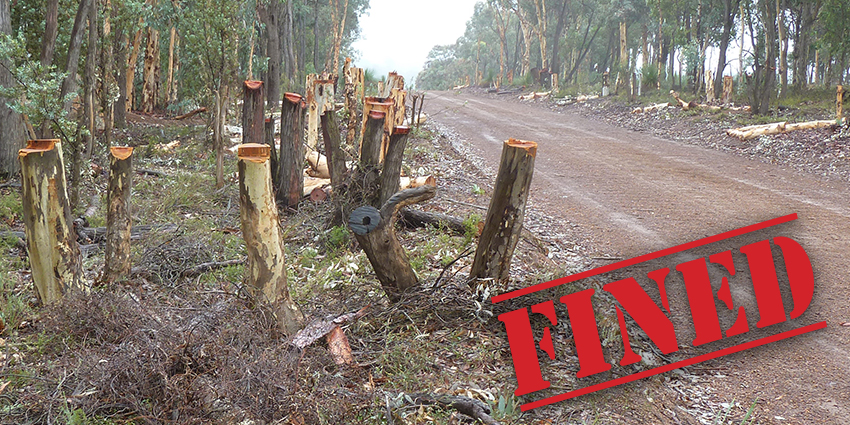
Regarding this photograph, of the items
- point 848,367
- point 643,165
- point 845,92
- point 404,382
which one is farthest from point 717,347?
point 845,92

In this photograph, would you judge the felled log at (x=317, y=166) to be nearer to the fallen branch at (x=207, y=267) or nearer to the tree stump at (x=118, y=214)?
the fallen branch at (x=207, y=267)

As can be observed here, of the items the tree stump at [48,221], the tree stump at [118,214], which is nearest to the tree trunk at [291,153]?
the tree stump at [118,214]

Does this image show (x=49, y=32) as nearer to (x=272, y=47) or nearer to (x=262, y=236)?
(x=262, y=236)

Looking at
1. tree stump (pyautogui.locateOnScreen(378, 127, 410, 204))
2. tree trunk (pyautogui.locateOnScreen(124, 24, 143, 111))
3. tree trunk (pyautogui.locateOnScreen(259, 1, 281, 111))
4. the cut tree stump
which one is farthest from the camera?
tree trunk (pyautogui.locateOnScreen(124, 24, 143, 111))

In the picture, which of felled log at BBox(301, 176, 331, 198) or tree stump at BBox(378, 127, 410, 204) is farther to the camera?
felled log at BBox(301, 176, 331, 198)

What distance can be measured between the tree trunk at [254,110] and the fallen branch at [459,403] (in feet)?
16.3

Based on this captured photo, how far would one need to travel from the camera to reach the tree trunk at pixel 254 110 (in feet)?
24.2

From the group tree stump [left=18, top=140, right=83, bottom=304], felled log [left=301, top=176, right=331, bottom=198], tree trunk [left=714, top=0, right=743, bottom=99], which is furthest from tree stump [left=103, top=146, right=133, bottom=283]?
tree trunk [left=714, top=0, right=743, bottom=99]

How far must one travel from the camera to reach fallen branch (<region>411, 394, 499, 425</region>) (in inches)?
127

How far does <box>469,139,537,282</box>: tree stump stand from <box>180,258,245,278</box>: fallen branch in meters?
2.29

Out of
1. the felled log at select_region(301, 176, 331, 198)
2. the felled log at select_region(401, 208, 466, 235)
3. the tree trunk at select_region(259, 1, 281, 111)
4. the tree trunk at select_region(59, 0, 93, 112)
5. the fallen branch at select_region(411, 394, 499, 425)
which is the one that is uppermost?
the tree trunk at select_region(259, 1, 281, 111)

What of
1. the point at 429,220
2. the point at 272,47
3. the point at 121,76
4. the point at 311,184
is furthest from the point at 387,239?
the point at 272,47

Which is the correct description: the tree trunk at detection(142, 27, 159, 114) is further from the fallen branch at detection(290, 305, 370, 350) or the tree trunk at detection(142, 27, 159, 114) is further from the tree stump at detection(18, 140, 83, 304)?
the fallen branch at detection(290, 305, 370, 350)

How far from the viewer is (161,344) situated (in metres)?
3.22
